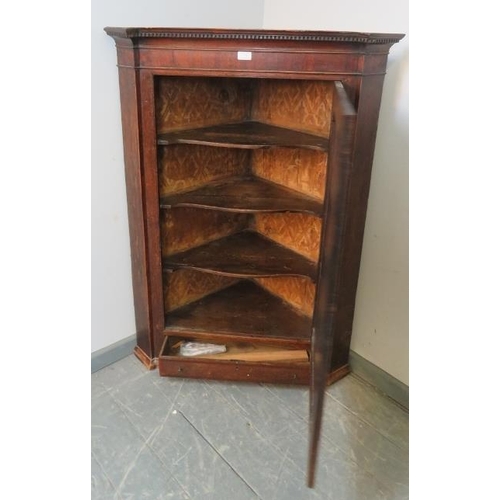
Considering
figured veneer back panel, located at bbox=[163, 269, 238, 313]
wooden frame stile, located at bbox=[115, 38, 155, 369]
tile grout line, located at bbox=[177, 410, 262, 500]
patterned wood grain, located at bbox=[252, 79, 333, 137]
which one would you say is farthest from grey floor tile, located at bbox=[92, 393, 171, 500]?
patterned wood grain, located at bbox=[252, 79, 333, 137]

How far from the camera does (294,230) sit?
178 cm

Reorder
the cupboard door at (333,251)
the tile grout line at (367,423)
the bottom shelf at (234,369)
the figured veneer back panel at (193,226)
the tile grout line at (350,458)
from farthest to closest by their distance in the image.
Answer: the figured veneer back panel at (193,226)
the bottom shelf at (234,369)
the tile grout line at (367,423)
the tile grout line at (350,458)
the cupboard door at (333,251)

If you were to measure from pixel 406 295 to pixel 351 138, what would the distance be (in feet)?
3.03

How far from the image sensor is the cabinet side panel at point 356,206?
1355 mm

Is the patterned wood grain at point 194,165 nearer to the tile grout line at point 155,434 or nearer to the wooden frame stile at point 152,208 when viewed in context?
the wooden frame stile at point 152,208

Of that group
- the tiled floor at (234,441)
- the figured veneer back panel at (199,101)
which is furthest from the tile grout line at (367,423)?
the figured veneer back panel at (199,101)

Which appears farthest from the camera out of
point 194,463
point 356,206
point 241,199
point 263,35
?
point 241,199

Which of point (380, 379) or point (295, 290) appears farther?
point (295, 290)

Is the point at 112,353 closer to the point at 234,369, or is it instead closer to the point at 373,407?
the point at 234,369

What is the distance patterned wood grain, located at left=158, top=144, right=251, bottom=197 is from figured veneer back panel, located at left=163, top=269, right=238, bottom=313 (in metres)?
0.35

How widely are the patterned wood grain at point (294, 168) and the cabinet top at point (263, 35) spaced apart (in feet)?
1.41

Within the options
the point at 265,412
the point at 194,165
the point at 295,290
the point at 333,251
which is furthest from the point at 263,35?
the point at 265,412

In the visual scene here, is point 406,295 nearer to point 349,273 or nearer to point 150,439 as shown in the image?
point 349,273

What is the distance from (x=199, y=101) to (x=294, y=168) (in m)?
0.43
